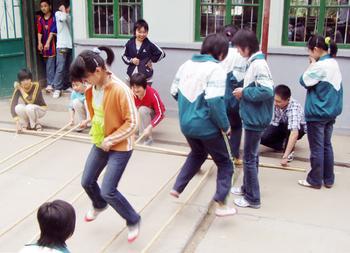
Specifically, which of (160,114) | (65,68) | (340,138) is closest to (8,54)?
(65,68)

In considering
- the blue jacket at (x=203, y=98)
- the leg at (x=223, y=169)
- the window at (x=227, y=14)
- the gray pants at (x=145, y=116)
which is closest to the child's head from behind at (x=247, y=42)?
the blue jacket at (x=203, y=98)

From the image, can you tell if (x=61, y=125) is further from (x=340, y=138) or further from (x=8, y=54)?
(x=340, y=138)

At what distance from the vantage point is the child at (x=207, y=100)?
11.1 feet

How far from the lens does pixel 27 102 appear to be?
20.3 ft

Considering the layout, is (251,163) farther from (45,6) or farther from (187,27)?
(45,6)

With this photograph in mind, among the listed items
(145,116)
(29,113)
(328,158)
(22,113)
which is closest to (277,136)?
(328,158)

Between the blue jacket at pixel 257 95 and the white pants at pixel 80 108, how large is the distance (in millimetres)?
2947

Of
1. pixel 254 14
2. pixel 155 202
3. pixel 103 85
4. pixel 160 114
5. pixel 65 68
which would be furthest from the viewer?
pixel 65 68

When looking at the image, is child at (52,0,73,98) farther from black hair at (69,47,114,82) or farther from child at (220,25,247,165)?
black hair at (69,47,114,82)

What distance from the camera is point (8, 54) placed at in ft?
26.3

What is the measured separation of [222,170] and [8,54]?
570 centimetres

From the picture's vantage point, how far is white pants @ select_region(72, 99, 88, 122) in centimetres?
614

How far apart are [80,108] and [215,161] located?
Answer: 9.86 feet

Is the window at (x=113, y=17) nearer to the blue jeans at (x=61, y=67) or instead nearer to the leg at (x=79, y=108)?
the blue jeans at (x=61, y=67)
